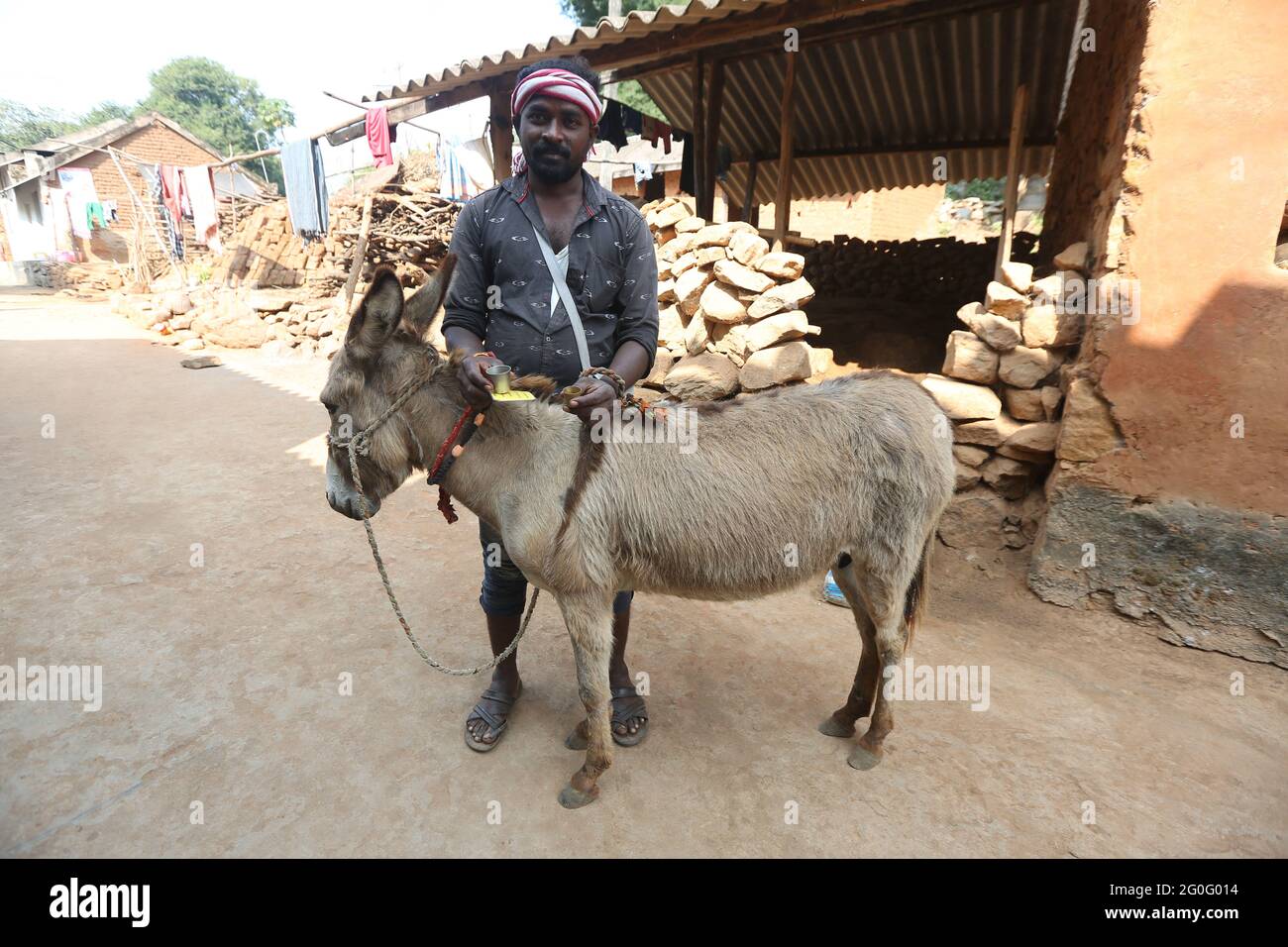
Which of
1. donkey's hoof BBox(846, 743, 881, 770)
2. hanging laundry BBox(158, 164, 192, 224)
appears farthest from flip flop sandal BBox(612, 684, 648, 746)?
hanging laundry BBox(158, 164, 192, 224)

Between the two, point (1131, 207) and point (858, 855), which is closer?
point (858, 855)

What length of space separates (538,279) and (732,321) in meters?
3.29

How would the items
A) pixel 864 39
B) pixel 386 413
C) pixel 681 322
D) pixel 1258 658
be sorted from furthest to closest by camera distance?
pixel 864 39
pixel 681 322
pixel 1258 658
pixel 386 413

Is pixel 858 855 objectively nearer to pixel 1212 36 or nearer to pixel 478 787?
pixel 478 787

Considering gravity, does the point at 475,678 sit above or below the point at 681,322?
below

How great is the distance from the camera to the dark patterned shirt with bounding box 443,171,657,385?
7.72 ft

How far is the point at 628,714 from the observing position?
2928mm

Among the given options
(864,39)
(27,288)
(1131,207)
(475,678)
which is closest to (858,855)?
(475,678)

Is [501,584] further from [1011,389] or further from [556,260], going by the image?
A: [1011,389]

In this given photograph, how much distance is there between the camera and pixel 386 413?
2.21 m

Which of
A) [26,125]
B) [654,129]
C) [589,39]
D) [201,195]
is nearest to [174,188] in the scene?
[201,195]

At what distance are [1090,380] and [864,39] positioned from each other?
16.0 feet

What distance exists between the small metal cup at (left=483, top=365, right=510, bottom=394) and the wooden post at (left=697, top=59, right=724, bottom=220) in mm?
5896

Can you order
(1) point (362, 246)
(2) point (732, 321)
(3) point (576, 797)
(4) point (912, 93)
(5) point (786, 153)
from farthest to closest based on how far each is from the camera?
(1) point (362, 246)
(4) point (912, 93)
(5) point (786, 153)
(2) point (732, 321)
(3) point (576, 797)
